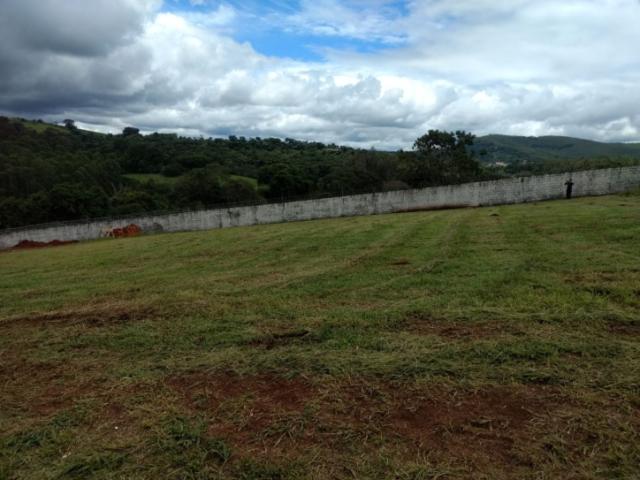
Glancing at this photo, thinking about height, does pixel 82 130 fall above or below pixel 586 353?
above

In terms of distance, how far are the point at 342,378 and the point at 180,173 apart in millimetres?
78455

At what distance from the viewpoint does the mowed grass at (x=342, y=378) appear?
2.59 metres

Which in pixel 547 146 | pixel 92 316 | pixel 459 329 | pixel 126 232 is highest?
pixel 547 146

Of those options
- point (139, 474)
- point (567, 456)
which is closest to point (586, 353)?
point (567, 456)

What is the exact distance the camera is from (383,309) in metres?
5.13

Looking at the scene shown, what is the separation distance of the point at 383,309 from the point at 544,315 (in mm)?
1681

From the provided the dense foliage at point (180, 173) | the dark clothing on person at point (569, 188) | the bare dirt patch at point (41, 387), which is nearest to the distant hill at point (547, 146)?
the dense foliage at point (180, 173)

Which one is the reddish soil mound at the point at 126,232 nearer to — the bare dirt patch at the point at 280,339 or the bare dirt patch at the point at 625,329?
the bare dirt patch at the point at 280,339

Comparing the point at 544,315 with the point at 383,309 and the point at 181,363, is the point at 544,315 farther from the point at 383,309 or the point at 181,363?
the point at 181,363

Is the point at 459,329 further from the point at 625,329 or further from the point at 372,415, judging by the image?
the point at 372,415

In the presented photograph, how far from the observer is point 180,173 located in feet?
252

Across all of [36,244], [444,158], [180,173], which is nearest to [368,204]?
[444,158]

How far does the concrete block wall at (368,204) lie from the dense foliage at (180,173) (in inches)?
117

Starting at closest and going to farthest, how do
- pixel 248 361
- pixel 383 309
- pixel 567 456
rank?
pixel 567 456 → pixel 248 361 → pixel 383 309
